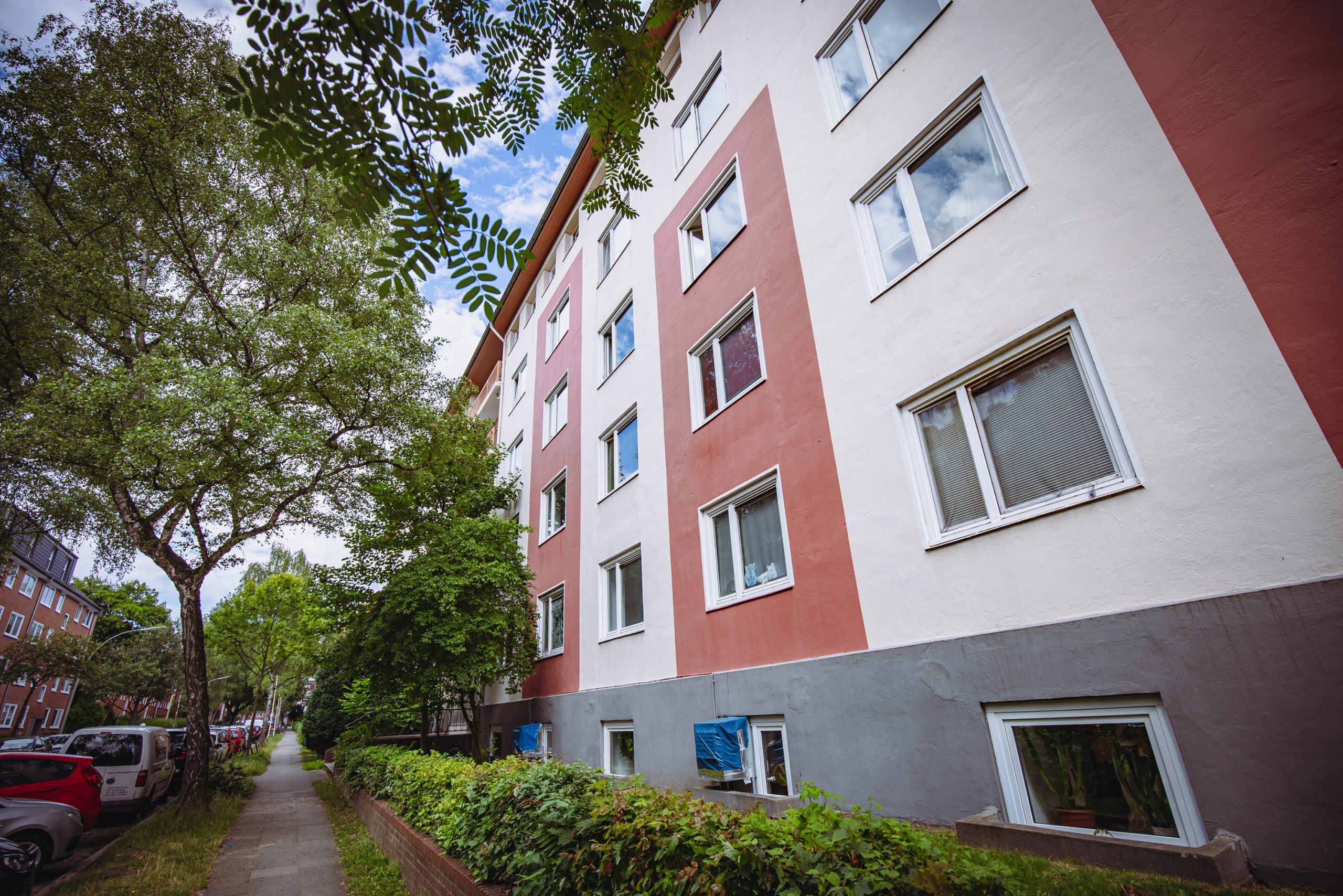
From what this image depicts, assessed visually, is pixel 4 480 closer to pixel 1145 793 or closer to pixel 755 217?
pixel 755 217

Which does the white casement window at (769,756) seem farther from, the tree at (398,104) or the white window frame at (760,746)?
the tree at (398,104)

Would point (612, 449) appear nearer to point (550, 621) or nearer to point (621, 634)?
point (621, 634)

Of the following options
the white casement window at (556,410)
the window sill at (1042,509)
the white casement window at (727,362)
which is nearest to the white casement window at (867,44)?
the white casement window at (727,362)

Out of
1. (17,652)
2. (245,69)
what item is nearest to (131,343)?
(245,69)

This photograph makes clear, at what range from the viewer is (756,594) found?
801 cm

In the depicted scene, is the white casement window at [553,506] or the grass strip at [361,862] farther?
the white casement window at [553,506]

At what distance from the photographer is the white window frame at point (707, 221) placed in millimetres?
10172

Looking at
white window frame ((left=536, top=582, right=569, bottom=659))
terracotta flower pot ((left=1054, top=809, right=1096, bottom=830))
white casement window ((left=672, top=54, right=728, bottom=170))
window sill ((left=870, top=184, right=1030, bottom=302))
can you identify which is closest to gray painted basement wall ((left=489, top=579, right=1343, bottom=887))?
terracotta flower pot ((left=1054, top=809, right=1096, bottom=830))

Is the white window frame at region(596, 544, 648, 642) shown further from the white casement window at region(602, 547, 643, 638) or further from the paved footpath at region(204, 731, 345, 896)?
the paved footpath at region(204, 731, 345, 896)

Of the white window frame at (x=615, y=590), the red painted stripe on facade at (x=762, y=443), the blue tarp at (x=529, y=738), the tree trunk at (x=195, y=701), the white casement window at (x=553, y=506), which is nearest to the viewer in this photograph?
the red painted stripe on facade at (x=762, y=443)

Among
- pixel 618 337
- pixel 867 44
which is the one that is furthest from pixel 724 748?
pixel 867 44

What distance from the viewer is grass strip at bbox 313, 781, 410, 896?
7.60 m

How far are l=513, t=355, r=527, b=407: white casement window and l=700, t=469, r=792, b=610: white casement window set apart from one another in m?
13.3

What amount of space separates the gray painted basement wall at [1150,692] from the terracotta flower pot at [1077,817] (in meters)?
0.43
